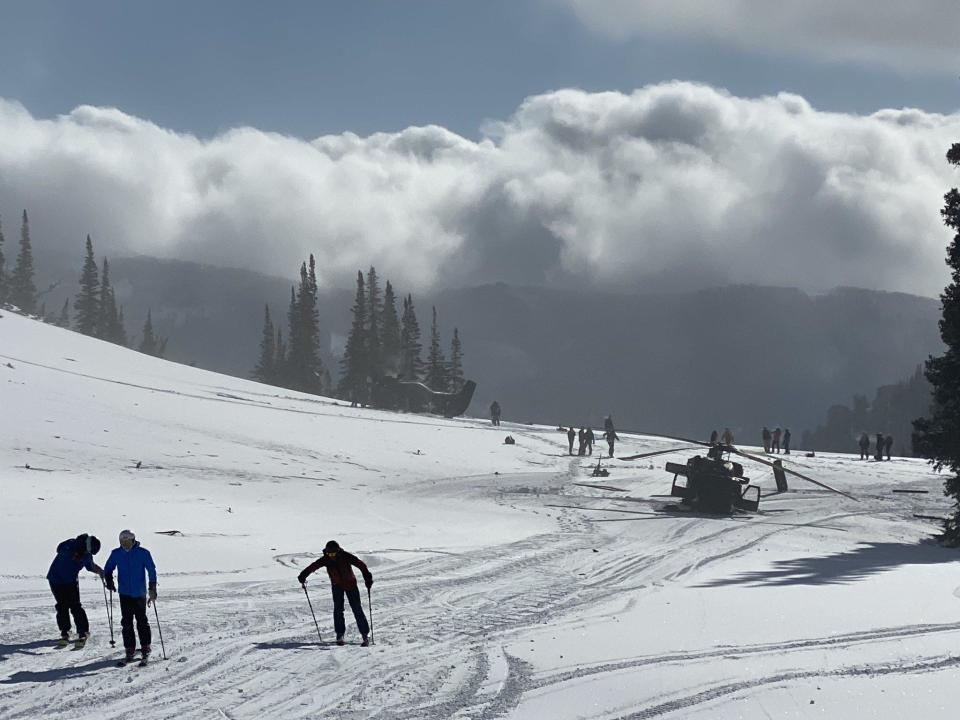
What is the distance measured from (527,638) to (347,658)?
110 inches

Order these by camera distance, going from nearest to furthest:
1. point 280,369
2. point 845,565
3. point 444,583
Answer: point 444,583 → point 845,565 → point 280,369

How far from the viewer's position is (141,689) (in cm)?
1092

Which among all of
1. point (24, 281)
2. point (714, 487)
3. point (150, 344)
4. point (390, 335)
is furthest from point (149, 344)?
point (714, 487)

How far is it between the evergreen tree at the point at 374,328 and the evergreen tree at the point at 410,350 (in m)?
2.98

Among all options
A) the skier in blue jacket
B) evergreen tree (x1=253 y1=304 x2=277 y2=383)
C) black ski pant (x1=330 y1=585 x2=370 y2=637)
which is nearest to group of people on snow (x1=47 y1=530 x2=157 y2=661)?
the skier in blue jacket

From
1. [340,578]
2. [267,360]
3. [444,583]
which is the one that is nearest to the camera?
[340,578]

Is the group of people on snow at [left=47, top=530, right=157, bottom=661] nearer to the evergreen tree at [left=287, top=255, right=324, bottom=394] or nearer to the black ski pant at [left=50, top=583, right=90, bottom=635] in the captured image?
the black ski pant at [left=50, top=583, right=90, bottom=635]

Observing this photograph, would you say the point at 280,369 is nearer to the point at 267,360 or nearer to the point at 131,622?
the point at 267,360

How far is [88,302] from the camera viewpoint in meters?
126

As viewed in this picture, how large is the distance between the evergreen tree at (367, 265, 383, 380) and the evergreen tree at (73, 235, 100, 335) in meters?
40.1

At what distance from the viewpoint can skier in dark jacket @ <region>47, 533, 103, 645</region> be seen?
13070 millimetres

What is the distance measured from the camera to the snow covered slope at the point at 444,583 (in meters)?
10.8

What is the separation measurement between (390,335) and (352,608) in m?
97.4

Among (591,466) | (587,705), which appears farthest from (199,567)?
(591,466)
